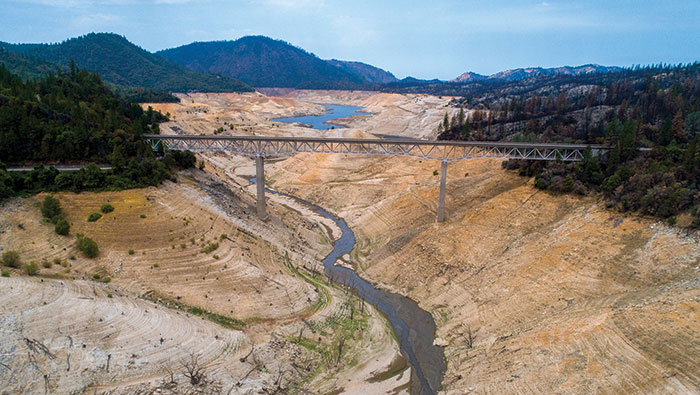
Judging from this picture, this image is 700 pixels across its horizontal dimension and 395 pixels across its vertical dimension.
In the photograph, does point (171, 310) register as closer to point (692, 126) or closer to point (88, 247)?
point (88, 247)

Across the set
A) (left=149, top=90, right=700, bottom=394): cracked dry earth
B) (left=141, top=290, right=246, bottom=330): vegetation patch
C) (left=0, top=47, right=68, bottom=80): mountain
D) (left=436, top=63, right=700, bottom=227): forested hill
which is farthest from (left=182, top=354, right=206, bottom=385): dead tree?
(left=0, top=47, right=68, bottom=80): mountain

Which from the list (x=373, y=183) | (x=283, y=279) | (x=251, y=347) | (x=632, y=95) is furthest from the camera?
(x=632, y=95)

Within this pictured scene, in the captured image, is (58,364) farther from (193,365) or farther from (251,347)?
(251,347)

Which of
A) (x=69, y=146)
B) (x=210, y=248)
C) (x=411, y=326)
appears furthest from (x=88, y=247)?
(x=411, y=326)

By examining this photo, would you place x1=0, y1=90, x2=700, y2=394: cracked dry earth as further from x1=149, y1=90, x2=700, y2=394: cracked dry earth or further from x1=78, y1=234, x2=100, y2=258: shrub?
x1=78, y1=234, x2=100, y2=258: shrub

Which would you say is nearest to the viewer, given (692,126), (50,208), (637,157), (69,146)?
(50,208)

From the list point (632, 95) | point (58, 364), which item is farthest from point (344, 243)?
point (632, 95)
